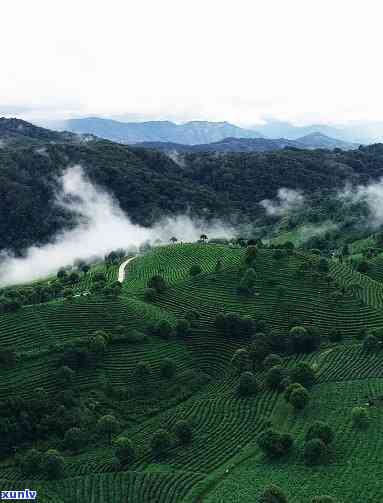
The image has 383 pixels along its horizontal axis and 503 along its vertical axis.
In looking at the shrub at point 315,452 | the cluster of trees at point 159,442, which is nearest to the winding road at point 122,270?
the cluster of trees at point 159,442

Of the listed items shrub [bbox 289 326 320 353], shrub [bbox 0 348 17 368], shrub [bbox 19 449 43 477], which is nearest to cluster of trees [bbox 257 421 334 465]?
shrub [bbox 19 449 43 477]

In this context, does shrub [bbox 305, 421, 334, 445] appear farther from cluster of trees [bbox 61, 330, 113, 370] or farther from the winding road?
the winding road

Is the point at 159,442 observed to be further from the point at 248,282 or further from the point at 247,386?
the point at 248,282

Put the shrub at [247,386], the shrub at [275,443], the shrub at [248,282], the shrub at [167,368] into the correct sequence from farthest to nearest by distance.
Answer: the shrub at [248,282] < the shrub at [167,368] < the shrub at [247,386] < the shrub at [275,443]

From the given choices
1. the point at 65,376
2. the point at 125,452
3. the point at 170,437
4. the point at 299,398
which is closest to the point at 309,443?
the point at 299,398

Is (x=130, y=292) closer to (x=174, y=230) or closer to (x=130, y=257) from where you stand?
(x=130, y=257)

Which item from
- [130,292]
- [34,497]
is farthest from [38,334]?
[34,497]

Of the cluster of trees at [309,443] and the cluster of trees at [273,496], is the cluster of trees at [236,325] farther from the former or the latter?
the cluster of trees at [273,496]
